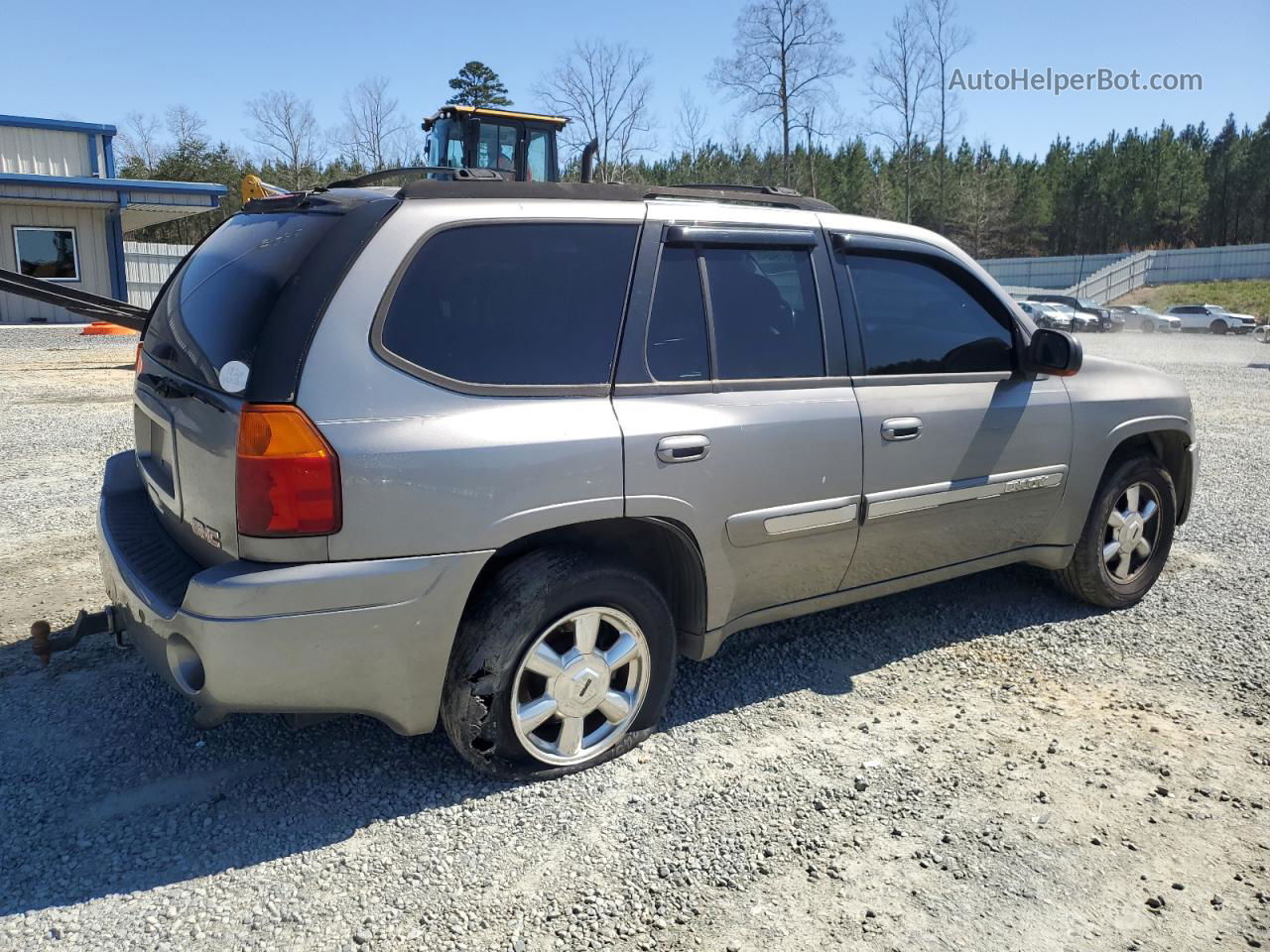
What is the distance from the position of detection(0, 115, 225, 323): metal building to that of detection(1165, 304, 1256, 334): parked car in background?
36.4 m

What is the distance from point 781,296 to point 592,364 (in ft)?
3.05

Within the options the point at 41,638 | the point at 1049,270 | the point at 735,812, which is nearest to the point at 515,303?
the point at 735,812

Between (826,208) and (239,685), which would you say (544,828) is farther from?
(826,208)

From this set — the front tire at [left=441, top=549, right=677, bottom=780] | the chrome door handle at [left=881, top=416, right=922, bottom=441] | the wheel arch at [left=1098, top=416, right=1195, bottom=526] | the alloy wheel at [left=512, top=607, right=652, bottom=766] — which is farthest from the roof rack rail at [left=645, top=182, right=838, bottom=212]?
the wheel arch at [left=1098, top=416, right=1195, bottom=526]

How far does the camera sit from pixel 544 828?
9.82ft

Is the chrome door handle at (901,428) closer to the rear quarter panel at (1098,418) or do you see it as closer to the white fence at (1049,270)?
the rear quarter panel at (1098,418)

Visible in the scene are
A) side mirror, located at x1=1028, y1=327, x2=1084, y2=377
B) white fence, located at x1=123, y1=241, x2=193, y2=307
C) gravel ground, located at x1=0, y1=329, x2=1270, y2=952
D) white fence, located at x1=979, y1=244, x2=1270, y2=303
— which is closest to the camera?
gravel ground, located at x1=0, y1=329, x2=1270, y2=952

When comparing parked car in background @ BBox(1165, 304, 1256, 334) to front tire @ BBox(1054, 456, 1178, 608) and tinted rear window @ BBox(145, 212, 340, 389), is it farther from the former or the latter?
tinted rear window @ BBox(145, 212, 340, 389)

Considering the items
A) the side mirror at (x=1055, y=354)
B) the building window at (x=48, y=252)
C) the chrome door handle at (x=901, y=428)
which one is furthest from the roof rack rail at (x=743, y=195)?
the building window at (x=48, y=252)

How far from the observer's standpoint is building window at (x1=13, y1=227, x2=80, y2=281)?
23391 millimetres

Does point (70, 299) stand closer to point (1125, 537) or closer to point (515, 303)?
point (515, 303)

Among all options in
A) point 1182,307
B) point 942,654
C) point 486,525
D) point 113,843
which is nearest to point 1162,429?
point 942,654

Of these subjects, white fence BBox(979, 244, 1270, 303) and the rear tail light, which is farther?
white fence BBox(979, 244, 1270, 303)

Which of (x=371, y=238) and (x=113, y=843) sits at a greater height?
(x=371, y=238)
